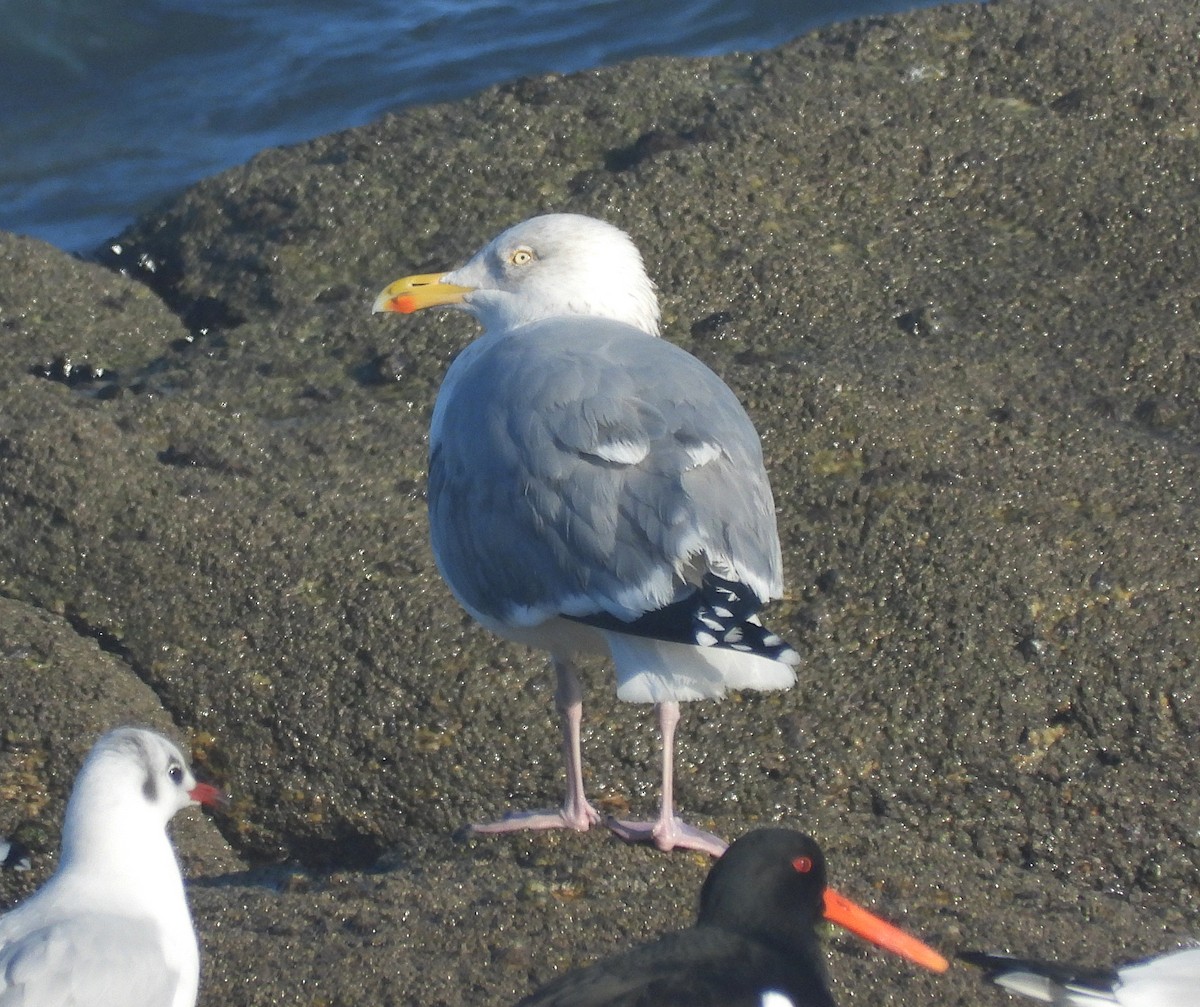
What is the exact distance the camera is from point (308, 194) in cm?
752

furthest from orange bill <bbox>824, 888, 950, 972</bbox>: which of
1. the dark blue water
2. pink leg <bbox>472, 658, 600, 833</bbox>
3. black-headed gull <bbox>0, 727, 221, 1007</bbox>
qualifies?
the dark blue water

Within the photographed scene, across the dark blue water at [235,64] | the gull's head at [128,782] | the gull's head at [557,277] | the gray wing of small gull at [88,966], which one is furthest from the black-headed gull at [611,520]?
the dark blue water at [235,64]

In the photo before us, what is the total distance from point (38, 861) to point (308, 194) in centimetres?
365

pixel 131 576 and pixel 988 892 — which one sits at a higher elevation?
pixel 131 576

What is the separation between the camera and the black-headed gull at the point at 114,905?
141 inches

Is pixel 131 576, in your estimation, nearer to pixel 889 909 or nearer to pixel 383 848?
pixel 383 848

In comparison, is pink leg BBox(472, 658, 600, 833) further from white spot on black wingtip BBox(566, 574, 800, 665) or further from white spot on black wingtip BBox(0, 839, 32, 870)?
white spot on black wingtip BBox(0, 839, 32, 870)

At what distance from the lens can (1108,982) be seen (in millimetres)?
3590

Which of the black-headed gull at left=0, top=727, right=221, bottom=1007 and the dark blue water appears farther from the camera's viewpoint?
the dark blue water

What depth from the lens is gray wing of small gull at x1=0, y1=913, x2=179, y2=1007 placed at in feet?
11.5

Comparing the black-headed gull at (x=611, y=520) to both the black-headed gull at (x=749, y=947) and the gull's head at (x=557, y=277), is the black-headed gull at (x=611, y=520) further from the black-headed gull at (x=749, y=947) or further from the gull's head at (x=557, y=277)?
the black-headed gull at (x=749, y=947)

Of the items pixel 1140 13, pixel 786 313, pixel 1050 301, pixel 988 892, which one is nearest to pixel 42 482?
pixel 786 313

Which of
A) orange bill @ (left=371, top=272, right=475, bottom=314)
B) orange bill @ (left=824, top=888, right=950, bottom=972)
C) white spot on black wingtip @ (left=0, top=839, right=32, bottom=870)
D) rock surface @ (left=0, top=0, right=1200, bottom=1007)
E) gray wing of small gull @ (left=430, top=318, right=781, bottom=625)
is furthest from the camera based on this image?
orange bill @ (left=371, top=272, right=475, bottom=314)

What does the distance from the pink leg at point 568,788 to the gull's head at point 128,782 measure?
34.1 inches
